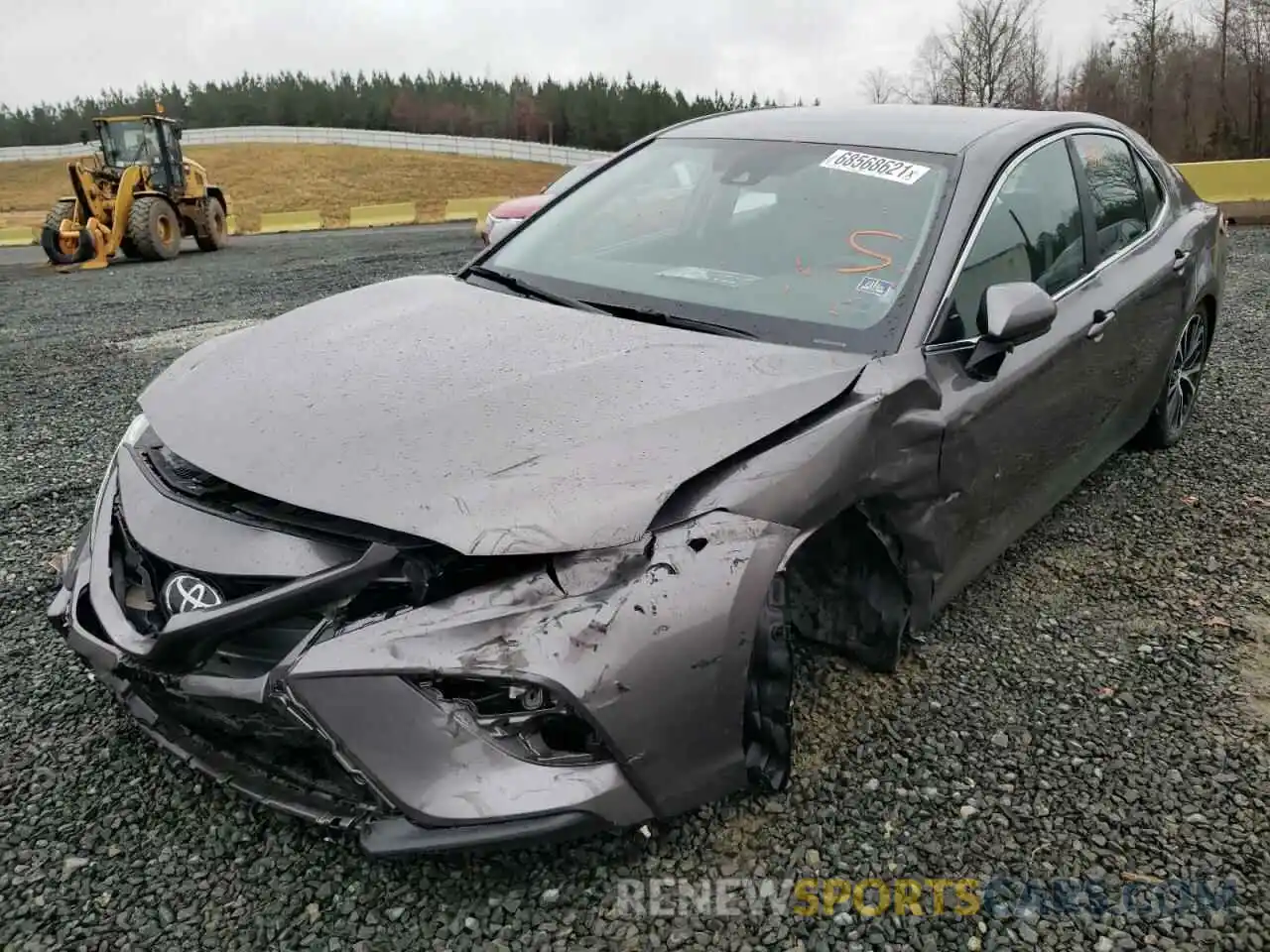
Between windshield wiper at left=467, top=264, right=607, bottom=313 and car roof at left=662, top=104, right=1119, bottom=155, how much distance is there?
900 millimetres

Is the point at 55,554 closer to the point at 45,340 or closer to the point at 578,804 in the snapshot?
the point at 578,804

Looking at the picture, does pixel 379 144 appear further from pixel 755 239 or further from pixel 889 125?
pixel 755 239

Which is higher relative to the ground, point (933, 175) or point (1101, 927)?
point (933, 175)

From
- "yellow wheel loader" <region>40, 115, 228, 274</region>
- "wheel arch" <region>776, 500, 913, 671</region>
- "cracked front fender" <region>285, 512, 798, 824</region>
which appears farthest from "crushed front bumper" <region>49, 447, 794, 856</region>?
"yellow wheel loader" <region>40, 115, 228, 274</region>

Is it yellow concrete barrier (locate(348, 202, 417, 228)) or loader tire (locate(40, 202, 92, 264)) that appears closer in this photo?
loader tire (locate(40, 202, 92, 264))

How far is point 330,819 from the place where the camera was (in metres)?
1.72

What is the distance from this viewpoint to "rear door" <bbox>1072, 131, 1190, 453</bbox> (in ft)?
10.4

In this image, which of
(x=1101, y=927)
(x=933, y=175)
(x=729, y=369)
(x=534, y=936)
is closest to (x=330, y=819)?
(x=534, y=936)

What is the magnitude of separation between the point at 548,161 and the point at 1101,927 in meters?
45.5

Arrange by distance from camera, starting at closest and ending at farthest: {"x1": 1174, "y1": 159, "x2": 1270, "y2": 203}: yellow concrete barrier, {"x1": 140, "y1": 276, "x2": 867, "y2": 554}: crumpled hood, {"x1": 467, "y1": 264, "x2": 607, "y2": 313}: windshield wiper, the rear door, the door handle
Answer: {"x1": 140, "y1": 276, "x2": 867, "y2": 554}: crumpled hood
{"x1": 467, "y1": 264, "x2": 607, "y2": 313}: windshield wiper
the door handle
the rear door
{"x1": 1174, "y1": 159, "x2": 1270, "y2": 203}: yellow concrete barrier

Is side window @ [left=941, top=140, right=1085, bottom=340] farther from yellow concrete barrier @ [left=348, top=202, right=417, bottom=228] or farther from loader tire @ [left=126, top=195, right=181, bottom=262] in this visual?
yellow concrete barrier @ [left=348, top=202, right=417, bottom=228]

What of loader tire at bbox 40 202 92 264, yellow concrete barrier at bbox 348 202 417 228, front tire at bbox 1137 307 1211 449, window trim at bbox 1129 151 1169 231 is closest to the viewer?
window trim at bbox 1129 151 1169 231

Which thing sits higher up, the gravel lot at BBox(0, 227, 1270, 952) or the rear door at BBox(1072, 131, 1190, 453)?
the rear door at BBox(1072, 131, 1190, 453)

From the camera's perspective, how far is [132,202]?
14.2m
